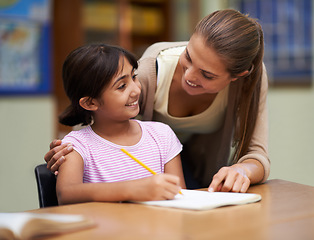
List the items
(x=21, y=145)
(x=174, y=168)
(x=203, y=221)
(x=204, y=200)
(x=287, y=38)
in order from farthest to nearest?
(x=287, y=38) < (x=21, y=145) < (x=174, y=168) < (x=204, y=200) < (x=203, y=221)

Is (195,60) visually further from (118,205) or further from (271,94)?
(271,94)

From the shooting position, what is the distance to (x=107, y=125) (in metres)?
1.38

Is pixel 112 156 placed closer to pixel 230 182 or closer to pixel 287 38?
pixel 230 182

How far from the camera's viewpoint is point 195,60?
1.42m

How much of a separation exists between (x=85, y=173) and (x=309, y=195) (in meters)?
0.61

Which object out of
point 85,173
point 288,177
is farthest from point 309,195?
point 288,177

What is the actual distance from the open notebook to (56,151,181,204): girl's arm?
0.07 feet

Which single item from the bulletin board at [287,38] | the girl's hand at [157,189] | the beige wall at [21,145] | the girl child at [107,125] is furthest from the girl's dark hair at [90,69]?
the bulletin board at [287,38]

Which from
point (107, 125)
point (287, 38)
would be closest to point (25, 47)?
point (287, 38)

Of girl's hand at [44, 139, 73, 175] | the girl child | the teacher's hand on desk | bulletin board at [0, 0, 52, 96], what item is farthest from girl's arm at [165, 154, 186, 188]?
bulletin board at [0, 0, 52, 96]

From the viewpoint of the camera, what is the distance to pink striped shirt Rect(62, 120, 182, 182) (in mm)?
1291

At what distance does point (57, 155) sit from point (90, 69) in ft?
0.92

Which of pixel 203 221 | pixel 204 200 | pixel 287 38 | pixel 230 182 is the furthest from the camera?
pixel 287 38

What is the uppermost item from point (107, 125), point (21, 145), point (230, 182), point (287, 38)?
point (287, 38)
